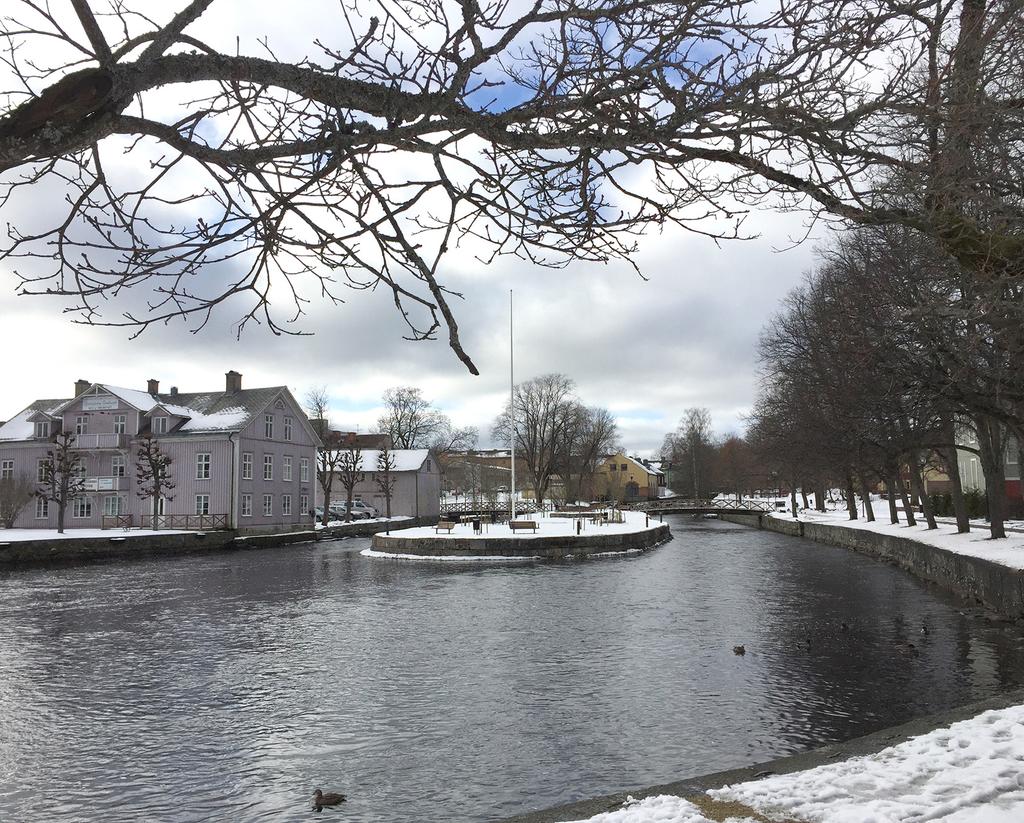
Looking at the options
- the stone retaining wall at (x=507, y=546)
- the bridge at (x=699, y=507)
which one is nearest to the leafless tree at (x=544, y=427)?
the bridge at (x=699, y=507)

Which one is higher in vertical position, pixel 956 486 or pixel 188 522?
pixel 956 486

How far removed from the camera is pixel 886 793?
16.9 ft

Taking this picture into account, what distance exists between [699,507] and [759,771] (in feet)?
256

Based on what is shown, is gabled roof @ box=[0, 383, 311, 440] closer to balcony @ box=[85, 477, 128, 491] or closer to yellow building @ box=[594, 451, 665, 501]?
balcony @ box=[85, 477, 128, 491]

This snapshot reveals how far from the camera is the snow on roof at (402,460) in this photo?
6781 cm

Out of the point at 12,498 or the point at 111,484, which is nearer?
the point at 12,498

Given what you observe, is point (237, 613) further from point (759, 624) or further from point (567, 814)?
point (567, 814)

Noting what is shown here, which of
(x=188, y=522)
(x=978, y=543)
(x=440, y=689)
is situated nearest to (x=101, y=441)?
(x=188, y=522)

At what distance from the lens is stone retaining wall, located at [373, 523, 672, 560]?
31.2m

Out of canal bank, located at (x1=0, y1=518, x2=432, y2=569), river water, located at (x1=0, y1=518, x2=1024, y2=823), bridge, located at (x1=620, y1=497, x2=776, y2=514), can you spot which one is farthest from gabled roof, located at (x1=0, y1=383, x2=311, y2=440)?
bridge, located at (x1=620, y1=497, x2=776, y2=514)

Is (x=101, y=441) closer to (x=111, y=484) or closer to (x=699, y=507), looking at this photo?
(x=111, y=484)

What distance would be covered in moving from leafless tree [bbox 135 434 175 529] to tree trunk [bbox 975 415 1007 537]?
3647cm

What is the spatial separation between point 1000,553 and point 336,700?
14860 mm

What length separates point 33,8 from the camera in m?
3.49
